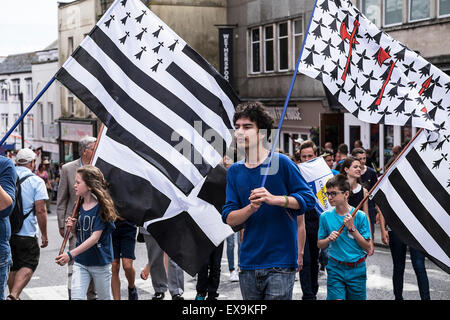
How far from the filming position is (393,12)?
21.6 metres

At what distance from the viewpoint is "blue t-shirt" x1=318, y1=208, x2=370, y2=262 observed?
262 inches

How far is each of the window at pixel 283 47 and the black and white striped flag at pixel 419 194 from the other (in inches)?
832

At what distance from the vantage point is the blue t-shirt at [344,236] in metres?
6.65

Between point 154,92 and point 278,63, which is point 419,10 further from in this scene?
point 154,92

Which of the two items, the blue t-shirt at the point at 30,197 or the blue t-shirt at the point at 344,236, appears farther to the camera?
the blue t-shirt at the point at 30,197

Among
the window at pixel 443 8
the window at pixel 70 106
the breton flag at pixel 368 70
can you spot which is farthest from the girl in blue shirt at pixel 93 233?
the window at pixel 70 106

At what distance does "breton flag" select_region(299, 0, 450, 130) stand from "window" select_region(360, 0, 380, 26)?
16088mm

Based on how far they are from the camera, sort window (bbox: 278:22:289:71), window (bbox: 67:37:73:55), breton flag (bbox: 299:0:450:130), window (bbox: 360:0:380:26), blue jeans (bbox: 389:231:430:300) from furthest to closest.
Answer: window (bbox: 67:37:73:55) < window (bbox: 278:22:289:71) < window (bbox: 360:0:380:26) < blue jeans (bbox: 389:231:430:300) < breton flag (bbox: 299:0:450:130)

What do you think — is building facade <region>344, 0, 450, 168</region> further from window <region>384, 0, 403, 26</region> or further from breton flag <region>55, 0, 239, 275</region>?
breton flag <region>55, 0, 239, 275</region>

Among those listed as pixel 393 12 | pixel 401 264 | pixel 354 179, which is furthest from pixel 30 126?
pixel 401 264

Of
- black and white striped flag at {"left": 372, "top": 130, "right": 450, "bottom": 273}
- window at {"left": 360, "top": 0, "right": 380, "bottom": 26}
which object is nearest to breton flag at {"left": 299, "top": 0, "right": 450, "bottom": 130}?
black and white striped flag at {"left": 372, "top": 130, "right": 450, "bottom": 273}

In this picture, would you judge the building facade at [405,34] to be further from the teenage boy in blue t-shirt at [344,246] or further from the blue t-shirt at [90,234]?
the blue t-shirt at [90,234]

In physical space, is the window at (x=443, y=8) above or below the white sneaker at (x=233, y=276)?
above
